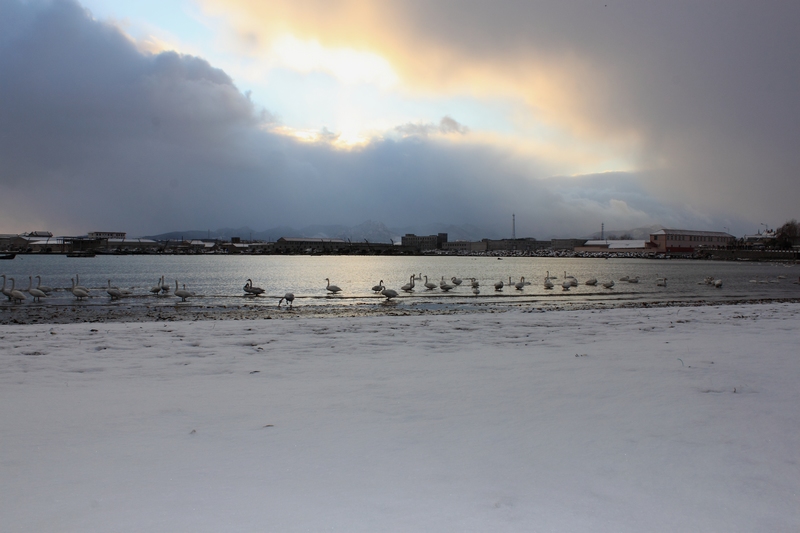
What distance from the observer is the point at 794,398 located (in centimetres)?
454

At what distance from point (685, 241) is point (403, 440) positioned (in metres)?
181

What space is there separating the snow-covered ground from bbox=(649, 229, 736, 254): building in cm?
17143

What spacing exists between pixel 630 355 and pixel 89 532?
6404 millimetres

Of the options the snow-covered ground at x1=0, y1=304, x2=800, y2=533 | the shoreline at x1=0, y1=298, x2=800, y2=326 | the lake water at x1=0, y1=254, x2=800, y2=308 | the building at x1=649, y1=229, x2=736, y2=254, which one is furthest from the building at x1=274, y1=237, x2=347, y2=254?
the snow-covered ground at x1=0, y1=304, x2=800, y2=533

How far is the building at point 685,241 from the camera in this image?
157 metres

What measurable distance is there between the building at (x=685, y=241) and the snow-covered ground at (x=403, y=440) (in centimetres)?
17143

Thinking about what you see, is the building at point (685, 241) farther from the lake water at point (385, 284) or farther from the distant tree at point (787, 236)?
the lake water at point (385, 284)

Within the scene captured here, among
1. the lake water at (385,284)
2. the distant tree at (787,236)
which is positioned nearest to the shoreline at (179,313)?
the lake water at (385,284)

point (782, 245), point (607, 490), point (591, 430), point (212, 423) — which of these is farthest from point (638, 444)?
point (782, 245)

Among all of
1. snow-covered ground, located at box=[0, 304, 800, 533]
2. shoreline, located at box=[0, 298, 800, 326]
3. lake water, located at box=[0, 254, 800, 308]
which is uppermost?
snow-covered ground, located at box=[0, 304, 800, 533]

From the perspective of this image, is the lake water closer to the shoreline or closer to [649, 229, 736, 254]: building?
the shoreline

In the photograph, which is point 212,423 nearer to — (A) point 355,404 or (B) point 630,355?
(A) point 355,404

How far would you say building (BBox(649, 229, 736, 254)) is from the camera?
157 m

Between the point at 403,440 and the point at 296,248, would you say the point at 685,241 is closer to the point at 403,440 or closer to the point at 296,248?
the point at 296,248
